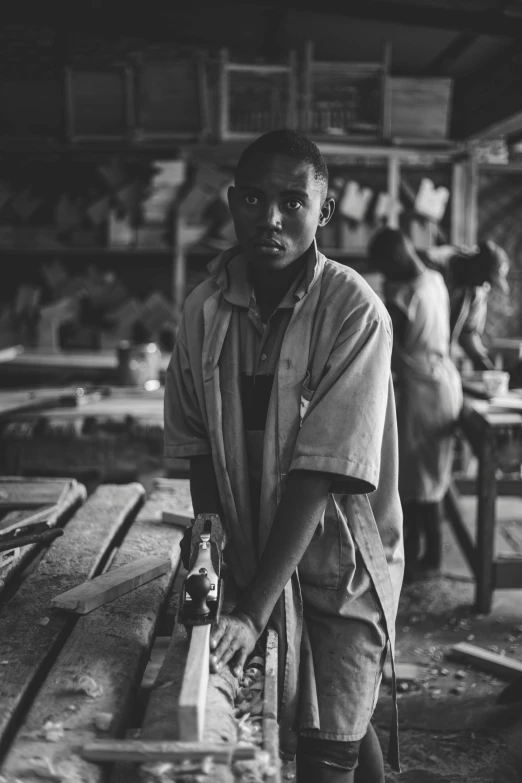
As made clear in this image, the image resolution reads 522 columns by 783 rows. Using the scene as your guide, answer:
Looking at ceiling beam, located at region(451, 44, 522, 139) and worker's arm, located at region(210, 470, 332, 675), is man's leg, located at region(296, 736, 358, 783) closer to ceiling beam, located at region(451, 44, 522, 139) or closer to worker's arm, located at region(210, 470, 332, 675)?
worker's arm, located at region(210, 470, 332, 675)

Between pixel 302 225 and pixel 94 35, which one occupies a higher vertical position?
pixel 94 35

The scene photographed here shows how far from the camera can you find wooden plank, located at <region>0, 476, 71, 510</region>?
229 cm

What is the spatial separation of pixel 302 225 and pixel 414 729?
6.28 feet

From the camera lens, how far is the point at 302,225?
1.47m

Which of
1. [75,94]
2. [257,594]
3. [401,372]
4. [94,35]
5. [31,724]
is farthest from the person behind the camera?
Result: [94,35]

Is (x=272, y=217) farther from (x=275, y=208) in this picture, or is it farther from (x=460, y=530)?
(x=460, y=530)

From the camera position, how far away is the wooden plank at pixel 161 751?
1.04 meters

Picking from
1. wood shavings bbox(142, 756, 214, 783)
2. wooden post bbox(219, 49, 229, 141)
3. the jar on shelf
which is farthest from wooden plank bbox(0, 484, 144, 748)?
wooden post bbox(219, 49, 229, 141)

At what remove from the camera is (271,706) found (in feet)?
4.01

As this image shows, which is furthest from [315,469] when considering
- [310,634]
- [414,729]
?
[414,729]

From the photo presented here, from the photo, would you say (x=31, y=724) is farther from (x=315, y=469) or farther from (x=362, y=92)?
(x=362, y=92)

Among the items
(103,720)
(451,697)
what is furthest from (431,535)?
(103,720)

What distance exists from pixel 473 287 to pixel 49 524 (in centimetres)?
321

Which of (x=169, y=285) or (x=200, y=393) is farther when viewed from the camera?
(x=169, y=285)
